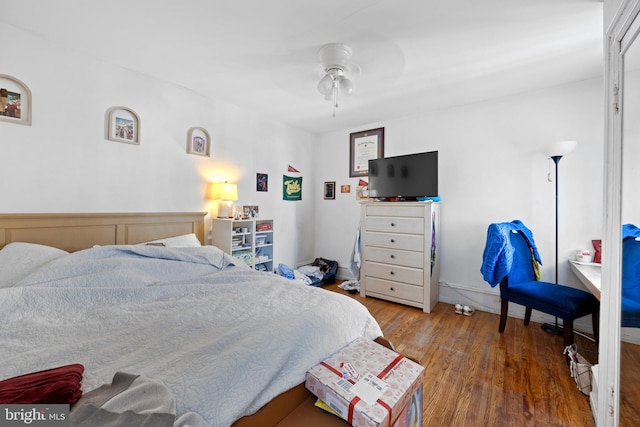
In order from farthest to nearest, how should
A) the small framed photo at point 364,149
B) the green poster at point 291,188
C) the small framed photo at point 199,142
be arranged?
the green poster at point 291,188, the small framed photo at point 364,149, the small framed photo at point 199,142

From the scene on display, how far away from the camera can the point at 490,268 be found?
2.25 meters

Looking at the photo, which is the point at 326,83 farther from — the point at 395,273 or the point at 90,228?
the point at 90,228

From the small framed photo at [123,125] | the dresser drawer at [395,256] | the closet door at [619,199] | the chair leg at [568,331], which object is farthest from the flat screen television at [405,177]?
the small framed photo at [123,125]

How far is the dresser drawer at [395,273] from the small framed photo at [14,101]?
3.35 meters

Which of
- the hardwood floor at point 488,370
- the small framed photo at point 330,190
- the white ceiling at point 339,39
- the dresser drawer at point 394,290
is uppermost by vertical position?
the white ceiling at point 339,39

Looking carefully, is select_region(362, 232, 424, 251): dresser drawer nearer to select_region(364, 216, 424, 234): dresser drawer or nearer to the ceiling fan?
select_region(364, 216, 424, 234): dresser drawer

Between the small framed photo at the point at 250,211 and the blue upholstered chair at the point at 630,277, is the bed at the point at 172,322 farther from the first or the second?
the small framed photo at the point at 250,211

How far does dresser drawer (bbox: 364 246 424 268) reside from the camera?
2.91m

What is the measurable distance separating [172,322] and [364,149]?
131 inches

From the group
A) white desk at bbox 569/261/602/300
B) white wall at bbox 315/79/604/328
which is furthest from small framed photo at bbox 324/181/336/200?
white desk at bbox 569/261/602/300

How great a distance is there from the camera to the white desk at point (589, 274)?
5.87ft

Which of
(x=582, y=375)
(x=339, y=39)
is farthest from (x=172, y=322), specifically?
(x=582, y=375)

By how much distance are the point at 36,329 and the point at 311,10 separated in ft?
7.02

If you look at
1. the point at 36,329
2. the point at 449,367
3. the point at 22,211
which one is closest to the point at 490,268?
the point at 449,367
